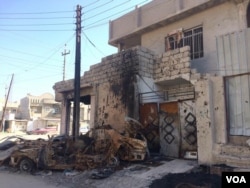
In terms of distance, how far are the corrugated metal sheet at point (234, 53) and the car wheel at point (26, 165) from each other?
8.14 meters

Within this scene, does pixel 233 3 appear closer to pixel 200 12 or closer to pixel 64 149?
pixel 200 12

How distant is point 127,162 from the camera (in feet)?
35.0

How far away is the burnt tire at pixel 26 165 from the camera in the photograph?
37.3 ft

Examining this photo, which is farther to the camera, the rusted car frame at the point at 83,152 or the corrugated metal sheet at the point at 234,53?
the rusted car frame at the point at 83,152

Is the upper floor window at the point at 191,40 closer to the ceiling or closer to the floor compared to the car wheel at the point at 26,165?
closer to the ceiling

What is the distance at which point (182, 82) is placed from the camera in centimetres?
1299

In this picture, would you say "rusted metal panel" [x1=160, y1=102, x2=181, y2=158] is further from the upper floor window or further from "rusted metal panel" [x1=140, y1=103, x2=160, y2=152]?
the upper floor window

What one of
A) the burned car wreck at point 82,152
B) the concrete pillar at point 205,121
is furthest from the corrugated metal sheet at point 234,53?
the burned car wreck at point 82,152

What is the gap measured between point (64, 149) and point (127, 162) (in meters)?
3.10

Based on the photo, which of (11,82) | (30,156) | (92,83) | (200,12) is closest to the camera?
(30,156)

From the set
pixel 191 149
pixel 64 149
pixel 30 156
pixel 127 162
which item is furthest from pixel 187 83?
pixel 30 156

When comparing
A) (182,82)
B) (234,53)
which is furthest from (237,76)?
(182,82)

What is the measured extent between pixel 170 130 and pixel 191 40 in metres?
5.22

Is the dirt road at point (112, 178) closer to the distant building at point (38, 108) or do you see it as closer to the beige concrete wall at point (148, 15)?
the beige concrete wall at point (148, 15)
